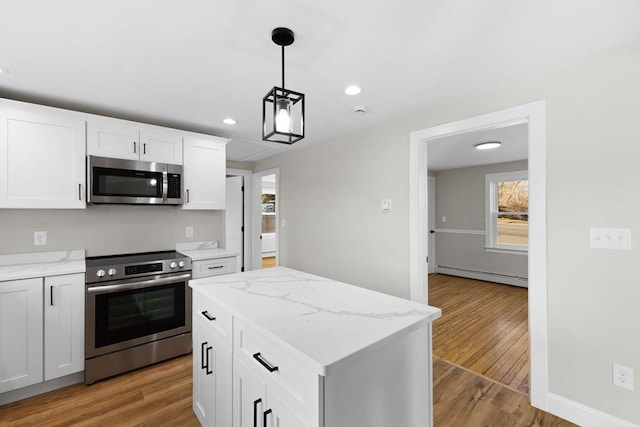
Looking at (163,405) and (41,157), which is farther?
(41,157)

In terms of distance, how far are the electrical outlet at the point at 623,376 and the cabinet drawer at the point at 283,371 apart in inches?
74.4

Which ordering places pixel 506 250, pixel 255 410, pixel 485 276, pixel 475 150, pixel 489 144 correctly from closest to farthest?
pixel 255 410 → pixel 489 144 → pixel 475 150 → pixel 506 250 → pixel 485 276

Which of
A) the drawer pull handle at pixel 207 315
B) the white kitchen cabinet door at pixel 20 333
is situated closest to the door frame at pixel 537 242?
the drawer pull handle at pixel 207 315

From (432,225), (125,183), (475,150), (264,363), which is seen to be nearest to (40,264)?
(125,183)

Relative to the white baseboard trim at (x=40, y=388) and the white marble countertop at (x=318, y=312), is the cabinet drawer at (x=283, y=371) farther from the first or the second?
the white baseboard trim at (x=40, y=388)

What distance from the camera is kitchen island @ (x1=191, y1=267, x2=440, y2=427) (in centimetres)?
98

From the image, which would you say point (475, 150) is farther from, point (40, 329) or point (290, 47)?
point (40, 329)

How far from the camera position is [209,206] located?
331 centimetres

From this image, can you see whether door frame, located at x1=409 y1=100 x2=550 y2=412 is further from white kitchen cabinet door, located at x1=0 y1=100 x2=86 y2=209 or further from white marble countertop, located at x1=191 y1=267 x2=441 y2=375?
white kitchen cabinet door, located at x1=0 y1=100 x2=86 y2=209

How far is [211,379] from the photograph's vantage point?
5.56 feet

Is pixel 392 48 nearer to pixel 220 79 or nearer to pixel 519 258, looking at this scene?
pixel 220 79

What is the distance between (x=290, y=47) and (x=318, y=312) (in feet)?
4.70

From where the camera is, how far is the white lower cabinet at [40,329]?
212 cm

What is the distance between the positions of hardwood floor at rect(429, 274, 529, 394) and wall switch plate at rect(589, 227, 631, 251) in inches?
48.5
